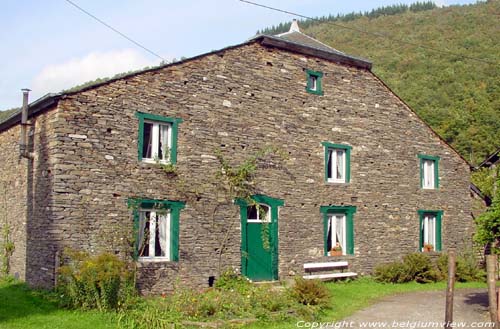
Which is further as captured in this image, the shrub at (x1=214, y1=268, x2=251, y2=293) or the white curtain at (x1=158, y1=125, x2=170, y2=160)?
the shrub at (x1=214, y1=268, x2=251, y2=293)

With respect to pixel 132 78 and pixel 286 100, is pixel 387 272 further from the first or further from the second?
pixel 132 78

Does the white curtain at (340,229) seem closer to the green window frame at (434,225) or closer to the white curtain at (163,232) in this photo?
the green window frame at (434,225)

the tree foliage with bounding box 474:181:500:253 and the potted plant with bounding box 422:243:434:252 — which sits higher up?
the tree foliage with bounding box 474:181:500:253

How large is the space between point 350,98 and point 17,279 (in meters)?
11.7

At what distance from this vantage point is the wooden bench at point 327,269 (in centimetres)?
1727

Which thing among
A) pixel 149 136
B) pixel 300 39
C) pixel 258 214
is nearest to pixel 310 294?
pixel 258 214

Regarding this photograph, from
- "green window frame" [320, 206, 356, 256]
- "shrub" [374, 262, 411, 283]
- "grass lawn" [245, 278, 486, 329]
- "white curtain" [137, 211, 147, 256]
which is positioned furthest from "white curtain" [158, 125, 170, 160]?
"shrub" [374, 262, 411, 283]

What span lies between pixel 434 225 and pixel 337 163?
209 inches

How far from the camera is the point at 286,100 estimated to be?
1752cm

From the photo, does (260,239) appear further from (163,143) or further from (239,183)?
(163,143)

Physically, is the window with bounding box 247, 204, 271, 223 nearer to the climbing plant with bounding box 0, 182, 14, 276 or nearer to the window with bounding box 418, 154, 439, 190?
the climbing plant with bounding box 0, 182, 14, 276

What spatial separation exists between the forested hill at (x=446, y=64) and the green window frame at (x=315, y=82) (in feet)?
57.5

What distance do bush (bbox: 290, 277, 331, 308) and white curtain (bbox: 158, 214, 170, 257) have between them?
3.53 m

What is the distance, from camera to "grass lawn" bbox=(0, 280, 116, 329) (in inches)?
410
